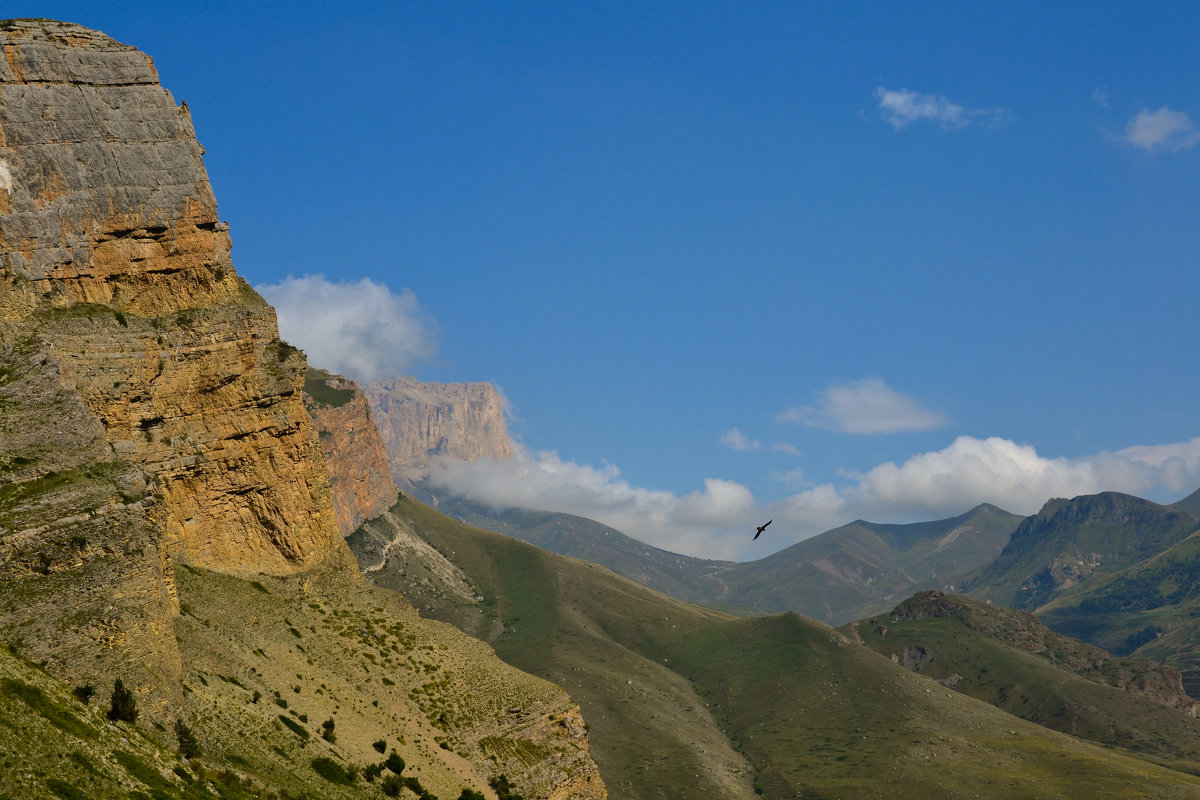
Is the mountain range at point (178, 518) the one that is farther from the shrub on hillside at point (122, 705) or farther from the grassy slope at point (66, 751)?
the grassy slope at point (66, 751)

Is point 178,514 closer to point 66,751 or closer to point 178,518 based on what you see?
point 178,518

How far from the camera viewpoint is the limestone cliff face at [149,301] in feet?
212

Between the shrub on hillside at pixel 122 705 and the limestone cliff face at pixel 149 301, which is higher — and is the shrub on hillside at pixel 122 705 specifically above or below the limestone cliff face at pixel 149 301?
below

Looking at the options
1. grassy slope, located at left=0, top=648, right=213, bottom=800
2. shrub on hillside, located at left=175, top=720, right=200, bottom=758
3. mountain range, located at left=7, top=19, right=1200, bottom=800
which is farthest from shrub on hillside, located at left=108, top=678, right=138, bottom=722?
shrub on hillside, located at left=175, top=720, right=200, bottom=758

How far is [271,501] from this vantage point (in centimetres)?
7344

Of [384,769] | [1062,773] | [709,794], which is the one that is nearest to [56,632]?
[384,769]

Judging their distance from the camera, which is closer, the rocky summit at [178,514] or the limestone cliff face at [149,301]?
the rocky summit at [178,514]

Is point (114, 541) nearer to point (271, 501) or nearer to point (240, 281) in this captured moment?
point (271, 501)

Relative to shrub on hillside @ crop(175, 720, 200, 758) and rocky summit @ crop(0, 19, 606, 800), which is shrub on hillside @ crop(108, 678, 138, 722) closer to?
rocky summit @ crop(0, 19, 606, 800)

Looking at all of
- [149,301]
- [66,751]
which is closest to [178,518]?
[149,301]

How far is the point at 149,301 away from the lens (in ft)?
228

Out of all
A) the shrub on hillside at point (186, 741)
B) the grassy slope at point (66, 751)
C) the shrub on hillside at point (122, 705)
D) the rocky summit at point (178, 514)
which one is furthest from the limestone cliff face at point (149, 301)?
the grassy slope at point (66, 751)

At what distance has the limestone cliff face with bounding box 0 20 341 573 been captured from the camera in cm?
6469

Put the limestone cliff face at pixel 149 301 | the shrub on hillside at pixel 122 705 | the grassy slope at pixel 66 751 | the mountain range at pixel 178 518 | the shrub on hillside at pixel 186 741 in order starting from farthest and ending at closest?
the limestone cliff face at pixel 149 301 < the shrub on hillside at pixel 186 741 < the mountain range at pixel 178 518 < the shrub on hillside at pixel 122 705 < the grassy slope at pixel 66 751
